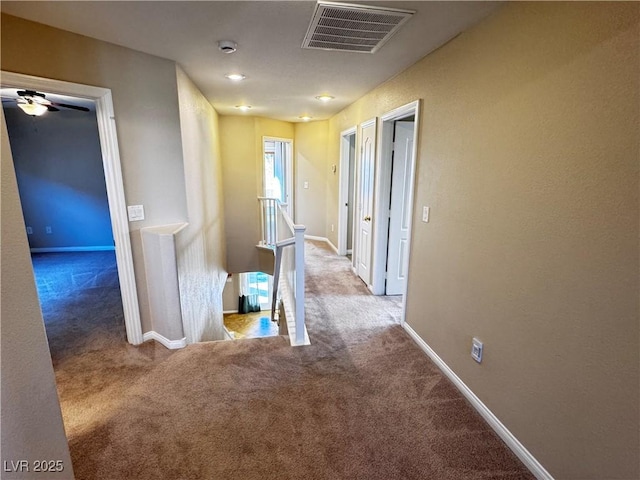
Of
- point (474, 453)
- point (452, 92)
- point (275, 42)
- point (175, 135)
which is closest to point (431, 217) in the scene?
point (452, 92)

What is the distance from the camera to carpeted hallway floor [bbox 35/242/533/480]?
1601mm

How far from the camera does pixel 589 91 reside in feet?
4.14

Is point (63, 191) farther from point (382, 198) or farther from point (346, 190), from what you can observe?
point (382, 198)

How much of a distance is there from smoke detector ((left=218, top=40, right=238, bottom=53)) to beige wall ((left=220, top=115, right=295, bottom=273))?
3496 mm

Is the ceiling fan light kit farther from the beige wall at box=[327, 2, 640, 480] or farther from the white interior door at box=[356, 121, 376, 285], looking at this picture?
the beige wall at box=[327, 2, 640, 480]

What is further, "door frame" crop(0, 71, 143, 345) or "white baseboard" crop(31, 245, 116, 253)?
"white baseboard" crop(31, 245, 116, 253)

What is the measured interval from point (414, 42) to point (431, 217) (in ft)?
4.19

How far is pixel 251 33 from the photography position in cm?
203

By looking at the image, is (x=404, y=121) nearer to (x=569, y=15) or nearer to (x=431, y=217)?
(x=431, y=217)

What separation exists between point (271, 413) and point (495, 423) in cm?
136

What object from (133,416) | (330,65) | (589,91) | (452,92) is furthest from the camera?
(330,65)

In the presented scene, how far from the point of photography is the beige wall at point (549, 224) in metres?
1.17

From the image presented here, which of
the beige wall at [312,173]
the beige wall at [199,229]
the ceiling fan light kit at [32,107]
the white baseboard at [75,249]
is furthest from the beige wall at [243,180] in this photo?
the ceiling fan light kit at [32,107]

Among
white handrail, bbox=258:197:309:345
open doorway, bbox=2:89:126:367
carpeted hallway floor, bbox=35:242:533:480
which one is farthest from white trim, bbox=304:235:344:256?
open doorway, bbox=2:89:126:367
